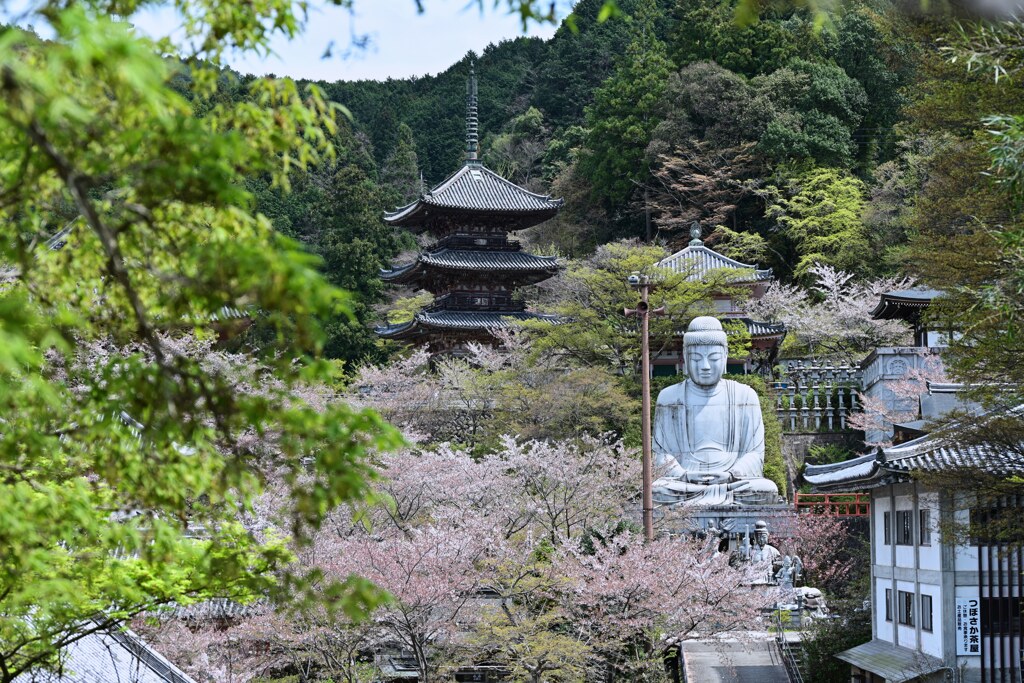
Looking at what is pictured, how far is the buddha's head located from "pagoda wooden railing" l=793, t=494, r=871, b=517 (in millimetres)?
3323

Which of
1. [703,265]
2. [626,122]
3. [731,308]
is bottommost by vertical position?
[731,308]

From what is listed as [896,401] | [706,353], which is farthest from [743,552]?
[896,401]

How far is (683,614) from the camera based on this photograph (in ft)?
61.8

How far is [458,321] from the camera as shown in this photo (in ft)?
124

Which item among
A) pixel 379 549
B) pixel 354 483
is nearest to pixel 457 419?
pixel 379 549

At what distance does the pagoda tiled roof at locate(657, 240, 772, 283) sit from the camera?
35319mm

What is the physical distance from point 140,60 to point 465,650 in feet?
49.0

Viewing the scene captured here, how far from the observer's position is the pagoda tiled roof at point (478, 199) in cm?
3891

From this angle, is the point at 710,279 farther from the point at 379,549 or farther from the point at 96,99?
the point at 96,99

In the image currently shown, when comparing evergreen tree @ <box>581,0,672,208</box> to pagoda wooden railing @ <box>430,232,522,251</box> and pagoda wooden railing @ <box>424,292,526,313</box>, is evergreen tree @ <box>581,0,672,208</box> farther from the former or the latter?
pagoda wooden railing @ <box>424,292,526,313</box>

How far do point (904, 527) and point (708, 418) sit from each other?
420 inches

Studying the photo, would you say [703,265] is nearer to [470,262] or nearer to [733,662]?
[470,262]

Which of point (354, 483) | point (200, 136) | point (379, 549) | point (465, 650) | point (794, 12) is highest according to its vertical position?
point (794, 12)

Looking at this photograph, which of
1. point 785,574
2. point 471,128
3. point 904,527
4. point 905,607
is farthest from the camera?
point 471,128
